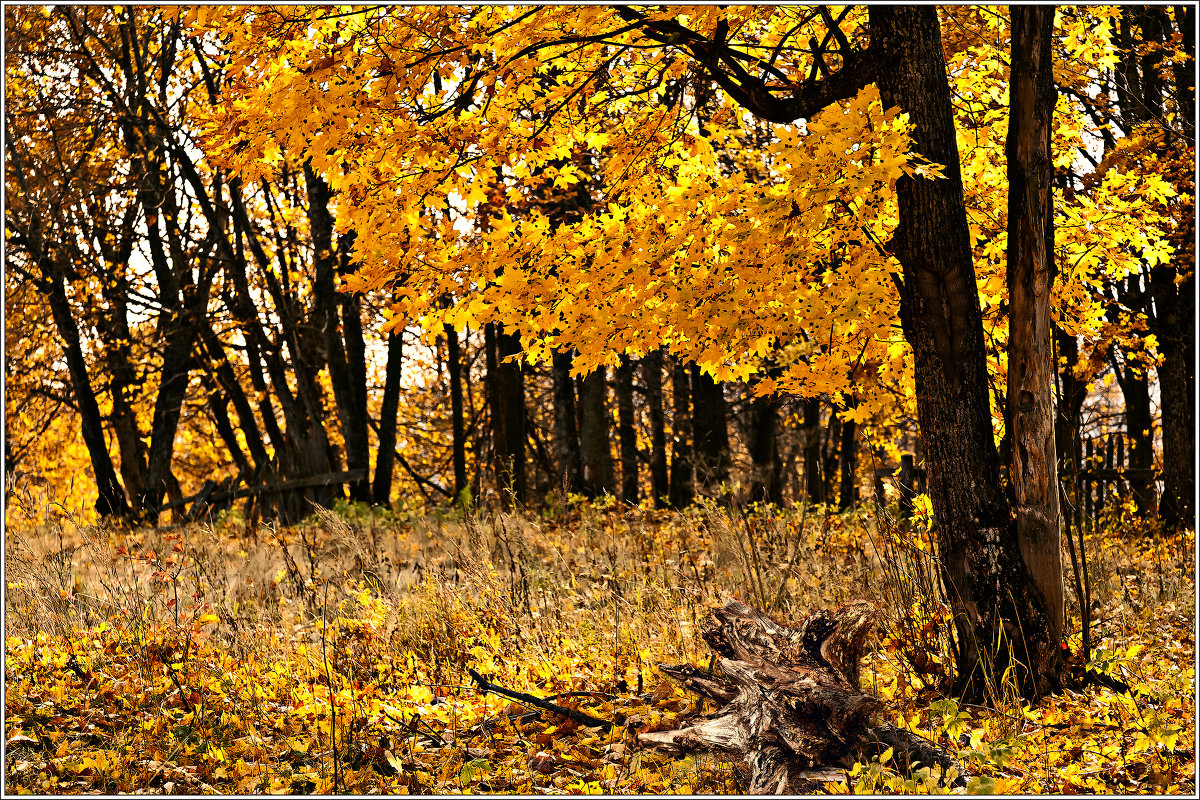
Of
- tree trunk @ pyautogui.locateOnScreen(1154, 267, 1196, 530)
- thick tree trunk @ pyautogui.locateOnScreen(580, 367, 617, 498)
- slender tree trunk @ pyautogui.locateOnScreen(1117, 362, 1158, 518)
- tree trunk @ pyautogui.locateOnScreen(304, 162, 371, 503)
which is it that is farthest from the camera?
thick tree trunk @ pyautogui.locateOnScreen(580, 367, 617, 498)

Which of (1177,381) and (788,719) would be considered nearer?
(788,719)

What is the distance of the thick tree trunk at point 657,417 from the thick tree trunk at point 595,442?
0.80 meters

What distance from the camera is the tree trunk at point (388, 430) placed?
44.3ft

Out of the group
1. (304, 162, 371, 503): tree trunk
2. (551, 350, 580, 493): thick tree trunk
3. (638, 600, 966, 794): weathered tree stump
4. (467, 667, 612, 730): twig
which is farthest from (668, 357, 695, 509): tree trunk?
(638, 600, 966, 794): weathered tree stump

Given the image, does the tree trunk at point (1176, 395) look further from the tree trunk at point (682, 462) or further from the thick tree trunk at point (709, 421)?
the tree trunk at point (682, 462)

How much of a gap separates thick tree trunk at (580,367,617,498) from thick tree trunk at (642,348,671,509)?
802 millimetres

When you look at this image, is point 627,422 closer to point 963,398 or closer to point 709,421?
point 709,421

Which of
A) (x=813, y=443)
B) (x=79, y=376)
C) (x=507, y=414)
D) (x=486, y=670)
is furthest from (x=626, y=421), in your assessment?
(x=486, y=670)

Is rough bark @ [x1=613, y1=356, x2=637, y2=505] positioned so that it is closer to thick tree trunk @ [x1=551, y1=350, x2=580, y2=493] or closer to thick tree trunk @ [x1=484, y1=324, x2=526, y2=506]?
thick tree trunk @ [x1=551, y1=350, x2=580, y2=493]

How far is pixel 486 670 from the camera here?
5.01 m

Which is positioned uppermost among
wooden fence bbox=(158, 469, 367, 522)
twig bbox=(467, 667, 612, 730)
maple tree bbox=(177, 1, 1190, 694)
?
maple tree bbox=(177, 1, 1190, 694)

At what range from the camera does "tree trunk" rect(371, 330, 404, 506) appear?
13.5 meters

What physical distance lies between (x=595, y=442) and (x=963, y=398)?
28.6 ft

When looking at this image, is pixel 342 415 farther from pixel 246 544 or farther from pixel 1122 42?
pixel 1122 42
